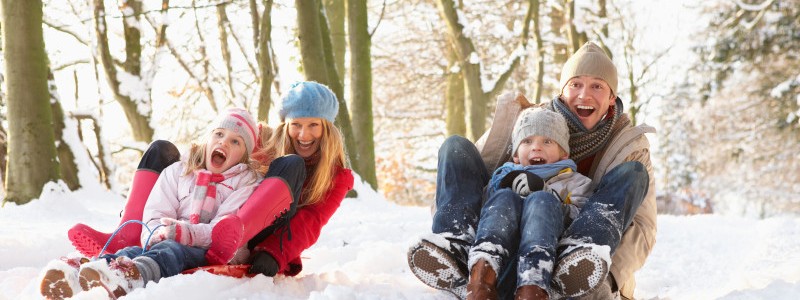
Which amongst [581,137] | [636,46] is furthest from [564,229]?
[636,46]

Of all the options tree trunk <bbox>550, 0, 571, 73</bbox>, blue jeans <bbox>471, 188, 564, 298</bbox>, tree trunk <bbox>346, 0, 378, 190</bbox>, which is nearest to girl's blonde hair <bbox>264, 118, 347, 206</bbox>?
blue jeans <bbox>471, 188, 564, 298</bbox>

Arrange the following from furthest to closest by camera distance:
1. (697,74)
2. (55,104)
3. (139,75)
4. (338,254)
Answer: (697,74) < (139,75) < (55,104) < (338,254)

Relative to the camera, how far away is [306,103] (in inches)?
161

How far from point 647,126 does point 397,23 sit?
17954mm

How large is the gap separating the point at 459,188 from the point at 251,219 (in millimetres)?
903

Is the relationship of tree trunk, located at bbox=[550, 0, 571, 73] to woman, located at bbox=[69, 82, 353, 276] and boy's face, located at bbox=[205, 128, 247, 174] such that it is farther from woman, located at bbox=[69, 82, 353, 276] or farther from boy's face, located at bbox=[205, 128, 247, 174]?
boy's face, located at bbox=[205, 128, 247, 174]

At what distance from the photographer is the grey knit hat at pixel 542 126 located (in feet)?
11.8

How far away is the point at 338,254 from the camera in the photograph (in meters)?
5.20

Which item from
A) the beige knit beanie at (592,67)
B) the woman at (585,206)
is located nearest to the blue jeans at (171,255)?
the woman at (585,206)

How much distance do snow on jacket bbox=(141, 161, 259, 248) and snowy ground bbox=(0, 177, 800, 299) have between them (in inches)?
15.2

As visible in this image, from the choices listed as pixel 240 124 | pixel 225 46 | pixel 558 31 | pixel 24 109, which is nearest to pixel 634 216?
pixel 240 124

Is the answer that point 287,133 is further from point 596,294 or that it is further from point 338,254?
point 596,294

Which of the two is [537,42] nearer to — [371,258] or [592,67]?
[371,258]

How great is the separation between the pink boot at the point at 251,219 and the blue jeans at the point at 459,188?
0.69 m
